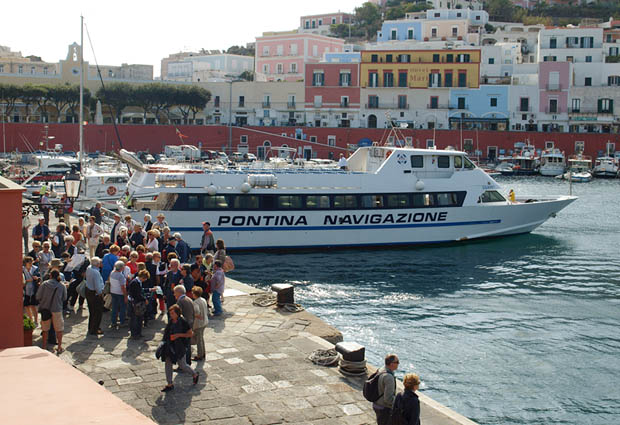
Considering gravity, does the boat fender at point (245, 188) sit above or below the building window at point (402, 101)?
below

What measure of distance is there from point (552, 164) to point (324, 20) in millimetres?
70976

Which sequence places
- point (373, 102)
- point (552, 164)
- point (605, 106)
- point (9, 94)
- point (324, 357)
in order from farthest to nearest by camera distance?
1. point (373, 102)
2. point (605, 106)
3. point (9, 94)
4. point (552, 164)
5. point (324, 357)

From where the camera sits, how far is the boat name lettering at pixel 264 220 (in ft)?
77.2

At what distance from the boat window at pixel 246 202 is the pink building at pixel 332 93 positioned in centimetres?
4308

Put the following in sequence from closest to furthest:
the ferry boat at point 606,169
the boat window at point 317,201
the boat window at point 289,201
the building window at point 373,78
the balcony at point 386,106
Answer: the boat window at point 289,201
the boat window at point 317,201
the ferry boat at point 606,169
the building window at point 373,78
the balcony at point 386,106

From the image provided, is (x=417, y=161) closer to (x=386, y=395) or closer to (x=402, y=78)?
(x=386, y=395)

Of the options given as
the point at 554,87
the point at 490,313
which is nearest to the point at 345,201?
the point at 490,313

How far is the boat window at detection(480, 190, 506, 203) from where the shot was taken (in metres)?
25.9

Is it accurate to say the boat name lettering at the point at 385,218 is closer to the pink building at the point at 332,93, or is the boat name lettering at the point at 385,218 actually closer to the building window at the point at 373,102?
the building window at the point at 373,102

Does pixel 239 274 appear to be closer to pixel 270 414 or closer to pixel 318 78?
pixel 270 414

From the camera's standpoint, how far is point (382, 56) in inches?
2512

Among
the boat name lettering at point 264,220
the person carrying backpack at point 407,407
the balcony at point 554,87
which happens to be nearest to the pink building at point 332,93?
the balcony at point 554,87

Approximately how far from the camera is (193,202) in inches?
907

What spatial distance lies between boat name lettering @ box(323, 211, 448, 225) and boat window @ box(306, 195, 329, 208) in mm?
448
